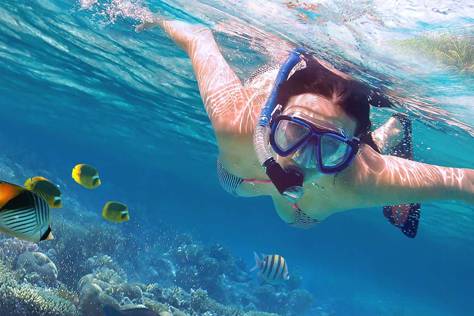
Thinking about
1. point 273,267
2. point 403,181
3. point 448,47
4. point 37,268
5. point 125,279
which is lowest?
point 125,279

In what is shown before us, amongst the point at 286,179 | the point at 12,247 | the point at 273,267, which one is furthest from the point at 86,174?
the point at 12,247

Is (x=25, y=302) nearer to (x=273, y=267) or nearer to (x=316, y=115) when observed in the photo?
(x=273, y=267)

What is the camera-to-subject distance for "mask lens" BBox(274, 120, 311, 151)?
13.0 ft

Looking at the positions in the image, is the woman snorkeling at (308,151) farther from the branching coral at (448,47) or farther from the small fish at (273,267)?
the small fish at (273,267)

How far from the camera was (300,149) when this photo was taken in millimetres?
4000

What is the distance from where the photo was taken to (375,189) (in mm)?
5113

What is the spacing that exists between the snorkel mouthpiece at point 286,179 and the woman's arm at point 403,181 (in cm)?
122

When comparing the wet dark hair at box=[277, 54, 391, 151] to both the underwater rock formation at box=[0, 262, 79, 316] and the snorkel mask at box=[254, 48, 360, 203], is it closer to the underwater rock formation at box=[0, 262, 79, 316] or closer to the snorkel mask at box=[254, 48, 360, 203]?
the snorkel mask at box=[254, 48, 360, 203]

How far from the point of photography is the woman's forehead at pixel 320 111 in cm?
416

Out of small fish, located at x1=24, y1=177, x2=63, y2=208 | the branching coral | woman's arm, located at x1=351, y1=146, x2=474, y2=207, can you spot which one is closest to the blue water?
the branching coral

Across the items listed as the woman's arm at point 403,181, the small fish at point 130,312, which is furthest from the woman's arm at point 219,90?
the small fish at point 130,312

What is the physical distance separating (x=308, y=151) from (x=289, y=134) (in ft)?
0.87

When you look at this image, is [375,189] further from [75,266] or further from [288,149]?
[75,266]

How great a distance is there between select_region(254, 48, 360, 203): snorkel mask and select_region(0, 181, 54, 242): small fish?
2276 millimetres
